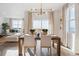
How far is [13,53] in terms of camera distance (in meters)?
3.35

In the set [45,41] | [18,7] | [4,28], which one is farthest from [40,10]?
[4,28]

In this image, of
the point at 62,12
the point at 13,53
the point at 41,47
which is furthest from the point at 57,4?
the point at 13,53

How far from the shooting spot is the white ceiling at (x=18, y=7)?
3306mm

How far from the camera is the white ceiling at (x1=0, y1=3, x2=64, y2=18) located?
10.8 feet

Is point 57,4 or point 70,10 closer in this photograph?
point 57,4

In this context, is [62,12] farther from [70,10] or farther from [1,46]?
[1,46]

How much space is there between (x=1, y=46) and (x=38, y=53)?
0.90 metres

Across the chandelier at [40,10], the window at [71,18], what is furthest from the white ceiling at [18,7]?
the window at [71,18]

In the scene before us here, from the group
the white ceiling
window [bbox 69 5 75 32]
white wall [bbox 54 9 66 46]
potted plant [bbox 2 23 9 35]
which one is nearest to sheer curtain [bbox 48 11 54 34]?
white wall [bbox 54 9 66 46]

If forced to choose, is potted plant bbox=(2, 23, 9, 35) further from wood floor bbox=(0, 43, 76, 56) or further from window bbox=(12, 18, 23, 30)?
wood floor bbox=(0, 43, 76, 56)

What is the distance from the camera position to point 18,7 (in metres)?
3.40

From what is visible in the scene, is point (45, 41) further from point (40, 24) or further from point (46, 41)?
point (40, 24)

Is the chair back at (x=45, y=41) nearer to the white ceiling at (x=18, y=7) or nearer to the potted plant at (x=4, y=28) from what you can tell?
the white ceiling at (x=18, y=7)

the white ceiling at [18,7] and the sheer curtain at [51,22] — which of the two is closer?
the white ceiling at [18,7]
